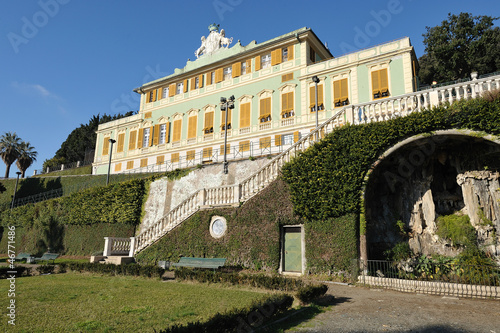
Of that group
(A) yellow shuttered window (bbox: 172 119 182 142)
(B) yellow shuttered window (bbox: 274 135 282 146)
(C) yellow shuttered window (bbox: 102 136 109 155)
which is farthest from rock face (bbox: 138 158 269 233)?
(C) yellow shuttered window (bbox: 102 136 109 155)

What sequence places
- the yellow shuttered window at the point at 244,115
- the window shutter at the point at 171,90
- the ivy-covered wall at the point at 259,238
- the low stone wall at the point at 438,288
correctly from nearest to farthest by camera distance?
the low stone wall at the point at 438,288 → the ivy-covered wall at the point at 259,238 → the yellow shuttered window at the point at 244,115 → the window shutter at the point at 171,90

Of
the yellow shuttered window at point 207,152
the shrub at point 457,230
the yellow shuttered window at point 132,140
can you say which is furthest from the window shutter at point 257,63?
the shrub at point 457,230

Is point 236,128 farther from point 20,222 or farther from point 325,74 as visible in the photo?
point 20,222

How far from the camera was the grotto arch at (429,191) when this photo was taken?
12.2 metres

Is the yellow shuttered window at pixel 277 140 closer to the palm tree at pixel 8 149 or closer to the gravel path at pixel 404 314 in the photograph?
the gravel path at pixel 404 314

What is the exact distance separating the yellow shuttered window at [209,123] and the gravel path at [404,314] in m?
25.7

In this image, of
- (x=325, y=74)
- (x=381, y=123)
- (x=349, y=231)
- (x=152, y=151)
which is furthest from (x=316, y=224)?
(x=152, y=151)

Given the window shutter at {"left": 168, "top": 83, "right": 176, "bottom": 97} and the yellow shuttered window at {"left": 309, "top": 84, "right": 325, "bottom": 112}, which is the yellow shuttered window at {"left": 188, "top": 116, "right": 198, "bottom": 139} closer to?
the window shutter at {"left": 168, "top": 83, "right": 176, "bottom": 97}

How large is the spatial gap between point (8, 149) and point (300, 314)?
59.3 meters

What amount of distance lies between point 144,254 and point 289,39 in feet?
75.7

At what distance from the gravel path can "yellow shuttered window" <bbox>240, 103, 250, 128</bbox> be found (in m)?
23.0

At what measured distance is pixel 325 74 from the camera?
2773 cm

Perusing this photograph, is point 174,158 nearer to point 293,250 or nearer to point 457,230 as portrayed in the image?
point 293,250

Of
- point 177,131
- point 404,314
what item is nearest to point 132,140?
point 177,131
